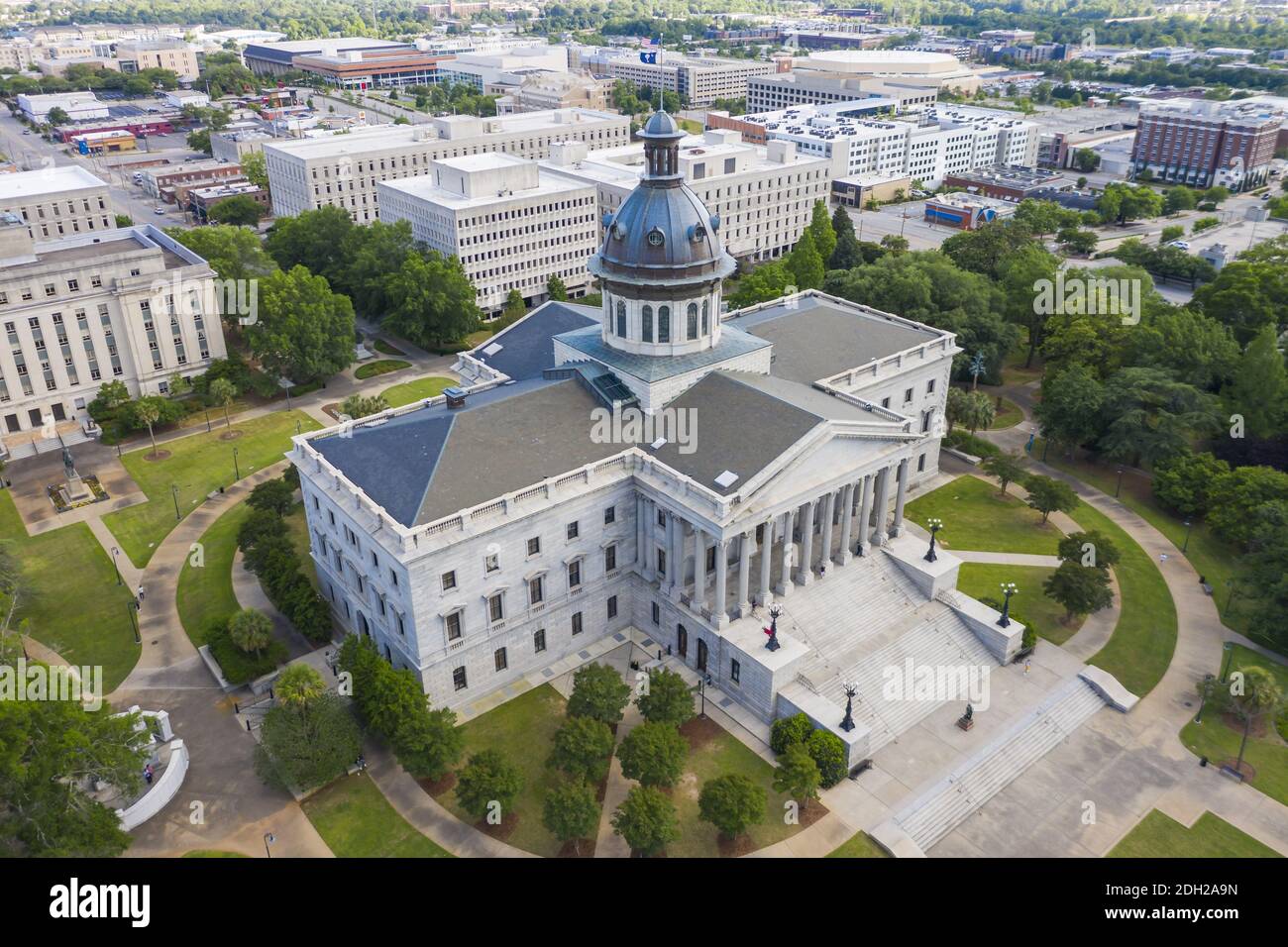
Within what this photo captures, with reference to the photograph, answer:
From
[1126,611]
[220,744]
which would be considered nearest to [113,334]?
[220,744]

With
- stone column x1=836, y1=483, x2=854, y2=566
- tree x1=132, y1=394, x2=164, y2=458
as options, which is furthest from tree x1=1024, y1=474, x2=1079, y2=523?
tree x1=132, y1=394, x2=164, y2=458

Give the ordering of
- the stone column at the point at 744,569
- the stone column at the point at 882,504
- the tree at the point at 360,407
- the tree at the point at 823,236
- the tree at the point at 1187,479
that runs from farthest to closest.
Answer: the tree at the point at 823,236 → the tree at the point at 360,407 → the tree at the point at 1187,479 → the stone column at the point at 882,504 → the stone column at the point at 744,569

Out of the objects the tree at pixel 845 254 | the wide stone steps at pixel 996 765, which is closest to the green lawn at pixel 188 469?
the wide stone steps at pixel 996 765

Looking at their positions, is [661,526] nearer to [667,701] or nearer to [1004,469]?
[667,701]

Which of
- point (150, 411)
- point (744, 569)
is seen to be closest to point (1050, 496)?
point (744, 569)

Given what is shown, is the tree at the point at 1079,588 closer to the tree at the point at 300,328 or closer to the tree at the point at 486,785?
the tree at the point at 486,785

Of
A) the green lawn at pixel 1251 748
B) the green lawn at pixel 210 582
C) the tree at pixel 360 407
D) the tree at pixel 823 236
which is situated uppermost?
the tree at pixel 823 236
